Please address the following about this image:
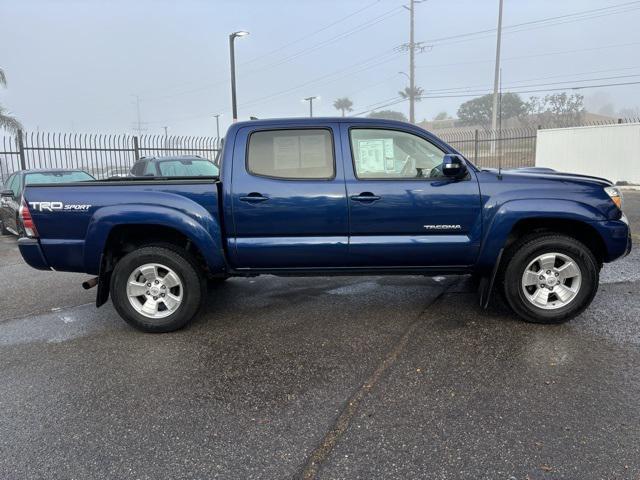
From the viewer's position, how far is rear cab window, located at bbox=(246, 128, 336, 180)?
4535 mm

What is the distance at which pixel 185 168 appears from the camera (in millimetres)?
11070

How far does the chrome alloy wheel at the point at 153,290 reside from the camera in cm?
459

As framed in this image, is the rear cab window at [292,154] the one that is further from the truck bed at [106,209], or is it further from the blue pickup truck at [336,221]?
the truck bed at [106,209]

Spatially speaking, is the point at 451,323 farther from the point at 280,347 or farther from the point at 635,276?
the point at 635,276

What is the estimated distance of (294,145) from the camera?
4.62 meters

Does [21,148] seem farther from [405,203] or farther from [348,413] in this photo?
[348,413]

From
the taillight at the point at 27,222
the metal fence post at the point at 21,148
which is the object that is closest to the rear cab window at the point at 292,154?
the taillight at the point at 27,222

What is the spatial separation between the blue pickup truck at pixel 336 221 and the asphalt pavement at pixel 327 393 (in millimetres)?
501

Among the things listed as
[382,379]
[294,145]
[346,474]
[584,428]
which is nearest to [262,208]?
[294,145]

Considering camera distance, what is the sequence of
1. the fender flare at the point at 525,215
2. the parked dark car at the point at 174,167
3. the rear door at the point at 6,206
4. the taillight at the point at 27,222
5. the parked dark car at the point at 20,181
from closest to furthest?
the fender flare at the point at 525,215 < the taillight at the point at 27,222 < the parked dark car at the point at 20,181 < the rear door at the point at 6,206 < the parked dark car at the point at 174,167

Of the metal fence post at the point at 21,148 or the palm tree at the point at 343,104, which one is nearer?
the metal fence post at the point at 21,148

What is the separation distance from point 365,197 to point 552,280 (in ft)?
6.09

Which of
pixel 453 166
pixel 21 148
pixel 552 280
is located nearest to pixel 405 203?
pixel 453 166

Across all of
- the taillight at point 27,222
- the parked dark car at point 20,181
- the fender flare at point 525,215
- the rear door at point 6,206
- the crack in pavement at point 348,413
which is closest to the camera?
the crack in pavement at point 348,413
